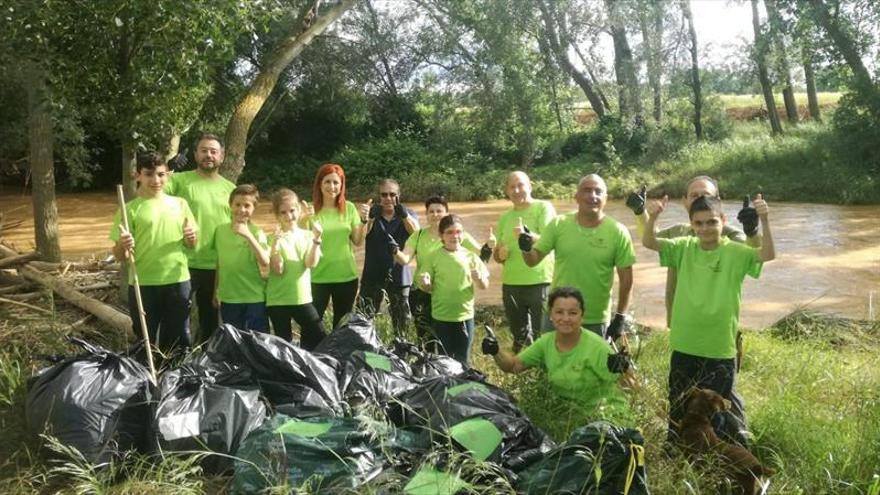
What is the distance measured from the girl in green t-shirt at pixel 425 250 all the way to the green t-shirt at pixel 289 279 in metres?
0.65

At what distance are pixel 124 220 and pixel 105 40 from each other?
1413 mm

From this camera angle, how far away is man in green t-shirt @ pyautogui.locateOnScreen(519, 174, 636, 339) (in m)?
3.93

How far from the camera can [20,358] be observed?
4.80 m

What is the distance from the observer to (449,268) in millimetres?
4359

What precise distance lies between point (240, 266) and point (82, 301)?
8.11 feet

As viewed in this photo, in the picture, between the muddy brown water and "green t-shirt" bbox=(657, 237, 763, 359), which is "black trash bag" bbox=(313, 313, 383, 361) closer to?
"green t-shirt" bbox=(657, 237, 763, 359)

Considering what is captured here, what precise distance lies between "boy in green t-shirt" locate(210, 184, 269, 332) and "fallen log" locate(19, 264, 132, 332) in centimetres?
162

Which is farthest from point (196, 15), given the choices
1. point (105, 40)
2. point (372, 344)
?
point (372, 344)

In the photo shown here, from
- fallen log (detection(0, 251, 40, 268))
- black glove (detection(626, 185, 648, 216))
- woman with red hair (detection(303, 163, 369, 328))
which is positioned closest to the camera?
black glove (detection(626, 185, 648, 216))

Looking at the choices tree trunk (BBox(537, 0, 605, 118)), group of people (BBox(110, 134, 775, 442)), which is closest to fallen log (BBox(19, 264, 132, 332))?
group of people (BBox(110, 134, 775, 442))

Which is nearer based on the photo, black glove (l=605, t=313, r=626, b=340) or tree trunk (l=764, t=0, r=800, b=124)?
black glove (l=605, t=313, r=626, b=340)

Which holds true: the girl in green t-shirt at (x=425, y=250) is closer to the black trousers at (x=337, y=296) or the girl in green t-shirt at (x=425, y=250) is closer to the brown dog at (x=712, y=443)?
the black trousers at (x=337, y=296)

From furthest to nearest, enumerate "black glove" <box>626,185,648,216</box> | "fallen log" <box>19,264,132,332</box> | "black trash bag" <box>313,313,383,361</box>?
"fallen log" <box>19,264,132,332</box> → "black trash bag" <box>313,313,383,361</box> → "black glove" <box>626,185,648,216</box>

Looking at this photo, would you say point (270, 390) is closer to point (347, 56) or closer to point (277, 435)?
point (277, 435)
